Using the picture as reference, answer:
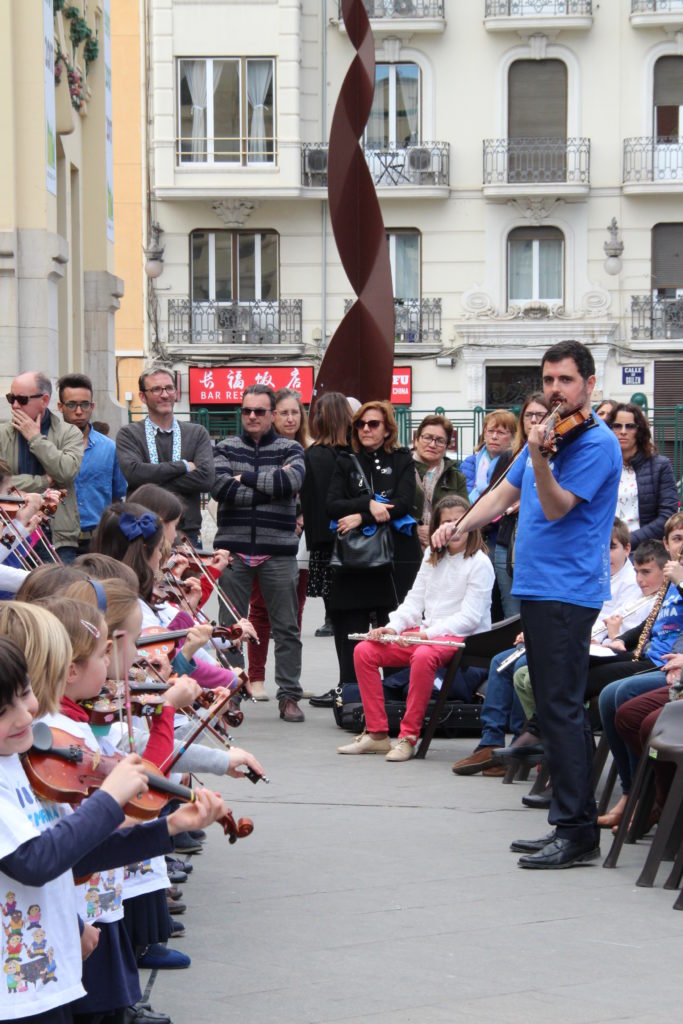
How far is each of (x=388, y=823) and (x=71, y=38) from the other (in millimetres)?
12955

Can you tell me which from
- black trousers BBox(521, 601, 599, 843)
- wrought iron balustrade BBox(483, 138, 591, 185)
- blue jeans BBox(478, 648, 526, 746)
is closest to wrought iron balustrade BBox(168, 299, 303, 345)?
wrought iron balustrade BBox(483, 138, 591, 185)

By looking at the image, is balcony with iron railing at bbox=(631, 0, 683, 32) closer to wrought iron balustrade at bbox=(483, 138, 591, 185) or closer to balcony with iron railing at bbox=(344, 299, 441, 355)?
wrought iron balustrade at bbox=(483, 138, 591, 185)

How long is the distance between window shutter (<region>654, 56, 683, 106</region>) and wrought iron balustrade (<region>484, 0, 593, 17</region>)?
76.4 inches

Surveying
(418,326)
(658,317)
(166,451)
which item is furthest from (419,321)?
(166,451)

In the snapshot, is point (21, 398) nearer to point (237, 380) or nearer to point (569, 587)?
point (569, 587)

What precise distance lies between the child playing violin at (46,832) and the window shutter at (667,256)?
31.7 metres

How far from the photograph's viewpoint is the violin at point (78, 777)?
10.5ft

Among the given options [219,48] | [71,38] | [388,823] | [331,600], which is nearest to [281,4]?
[219,48]

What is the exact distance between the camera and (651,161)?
33.3 metres

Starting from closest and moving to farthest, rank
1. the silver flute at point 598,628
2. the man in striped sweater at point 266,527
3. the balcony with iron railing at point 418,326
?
the silver flute at point 598,628 → the man in striped sweater at point 266,527 → the balcony with iron railing at point 418,326

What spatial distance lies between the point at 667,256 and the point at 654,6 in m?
5.20

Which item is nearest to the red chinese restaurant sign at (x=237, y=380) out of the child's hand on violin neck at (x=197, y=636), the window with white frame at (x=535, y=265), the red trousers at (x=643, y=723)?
the window with white frame at (x=535, y=265)

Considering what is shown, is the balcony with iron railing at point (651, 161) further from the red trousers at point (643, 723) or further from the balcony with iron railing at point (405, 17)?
the red trousers at point (643, 723)

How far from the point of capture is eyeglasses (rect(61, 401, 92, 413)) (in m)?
9.45
